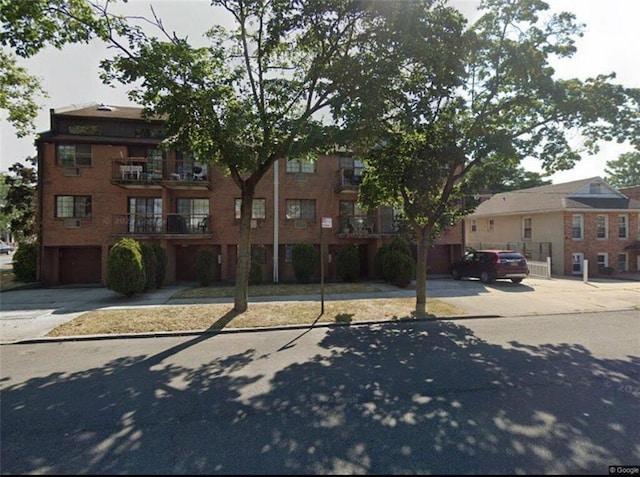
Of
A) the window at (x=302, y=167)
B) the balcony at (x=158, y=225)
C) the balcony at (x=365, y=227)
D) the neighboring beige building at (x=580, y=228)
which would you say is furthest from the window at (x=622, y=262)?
the balcony at (x=158, y=225)

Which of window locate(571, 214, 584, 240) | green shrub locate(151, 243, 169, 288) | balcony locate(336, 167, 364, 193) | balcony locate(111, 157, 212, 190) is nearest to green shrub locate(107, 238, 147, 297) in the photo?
green shrub locate(151, 243, 169, 288)

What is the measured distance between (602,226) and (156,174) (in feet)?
88.4

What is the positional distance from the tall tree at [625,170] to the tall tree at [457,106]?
150 ft


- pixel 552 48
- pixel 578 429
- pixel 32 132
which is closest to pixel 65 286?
pixel 32 132

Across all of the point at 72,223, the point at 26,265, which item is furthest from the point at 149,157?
the point at 26,265

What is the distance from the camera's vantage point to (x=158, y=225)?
52.6ft

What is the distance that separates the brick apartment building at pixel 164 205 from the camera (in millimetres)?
15617

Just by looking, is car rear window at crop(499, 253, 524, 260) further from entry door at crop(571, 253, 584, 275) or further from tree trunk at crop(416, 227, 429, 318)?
entry door at crop(571, 253, 584, 275)

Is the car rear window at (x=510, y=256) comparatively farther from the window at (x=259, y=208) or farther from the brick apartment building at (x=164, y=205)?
the window at (x=259, y=208)

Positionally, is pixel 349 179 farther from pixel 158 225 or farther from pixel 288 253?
pixel 158 225

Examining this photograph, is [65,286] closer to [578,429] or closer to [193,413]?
Result: [193,413]

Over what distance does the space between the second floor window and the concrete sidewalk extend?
228 inches

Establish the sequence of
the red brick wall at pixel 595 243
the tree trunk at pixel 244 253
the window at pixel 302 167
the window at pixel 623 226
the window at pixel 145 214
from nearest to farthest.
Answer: the tree trunk at pixel 244 253
the window at pixel 145 214
the window at pixel 302 167
the red brick wall at pixel 595 243
the window at pixel 623 226

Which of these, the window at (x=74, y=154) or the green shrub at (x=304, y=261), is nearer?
the window at (x=74, y=154)
